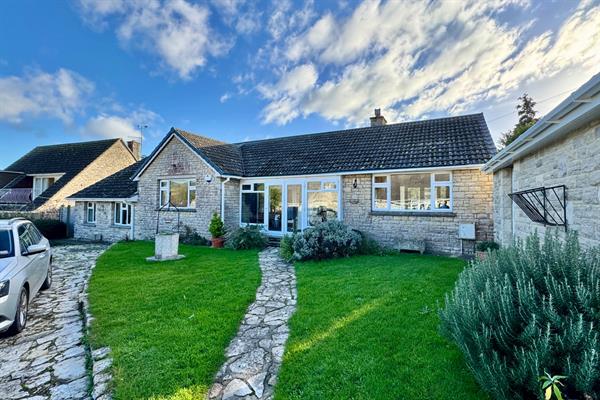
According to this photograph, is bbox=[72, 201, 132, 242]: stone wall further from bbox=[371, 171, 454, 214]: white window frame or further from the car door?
bbox=[371, 171, 454, 214]: white window frame

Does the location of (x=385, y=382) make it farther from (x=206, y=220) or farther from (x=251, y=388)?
(x=206, y=220)

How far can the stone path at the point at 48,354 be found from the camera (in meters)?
3.28

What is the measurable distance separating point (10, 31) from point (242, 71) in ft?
34.9

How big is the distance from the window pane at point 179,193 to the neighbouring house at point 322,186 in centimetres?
6

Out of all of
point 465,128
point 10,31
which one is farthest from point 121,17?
point 465,128

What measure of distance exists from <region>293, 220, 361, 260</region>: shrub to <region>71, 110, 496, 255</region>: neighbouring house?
6.11 ft

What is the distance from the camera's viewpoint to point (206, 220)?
572 inches

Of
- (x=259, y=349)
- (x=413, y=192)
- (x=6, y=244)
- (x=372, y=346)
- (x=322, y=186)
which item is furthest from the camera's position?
(x=322, y=186)

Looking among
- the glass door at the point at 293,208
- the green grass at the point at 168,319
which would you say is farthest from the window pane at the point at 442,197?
the green grass at the point at 168,319

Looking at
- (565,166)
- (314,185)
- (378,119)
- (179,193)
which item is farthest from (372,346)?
(378,119)

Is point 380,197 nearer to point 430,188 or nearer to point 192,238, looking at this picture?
point 430,188

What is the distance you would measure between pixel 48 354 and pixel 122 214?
51.6 ft

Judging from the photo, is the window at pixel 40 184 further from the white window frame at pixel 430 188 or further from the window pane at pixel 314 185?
the white window frame at pixel 430 188

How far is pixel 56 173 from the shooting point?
2428 centimetres
